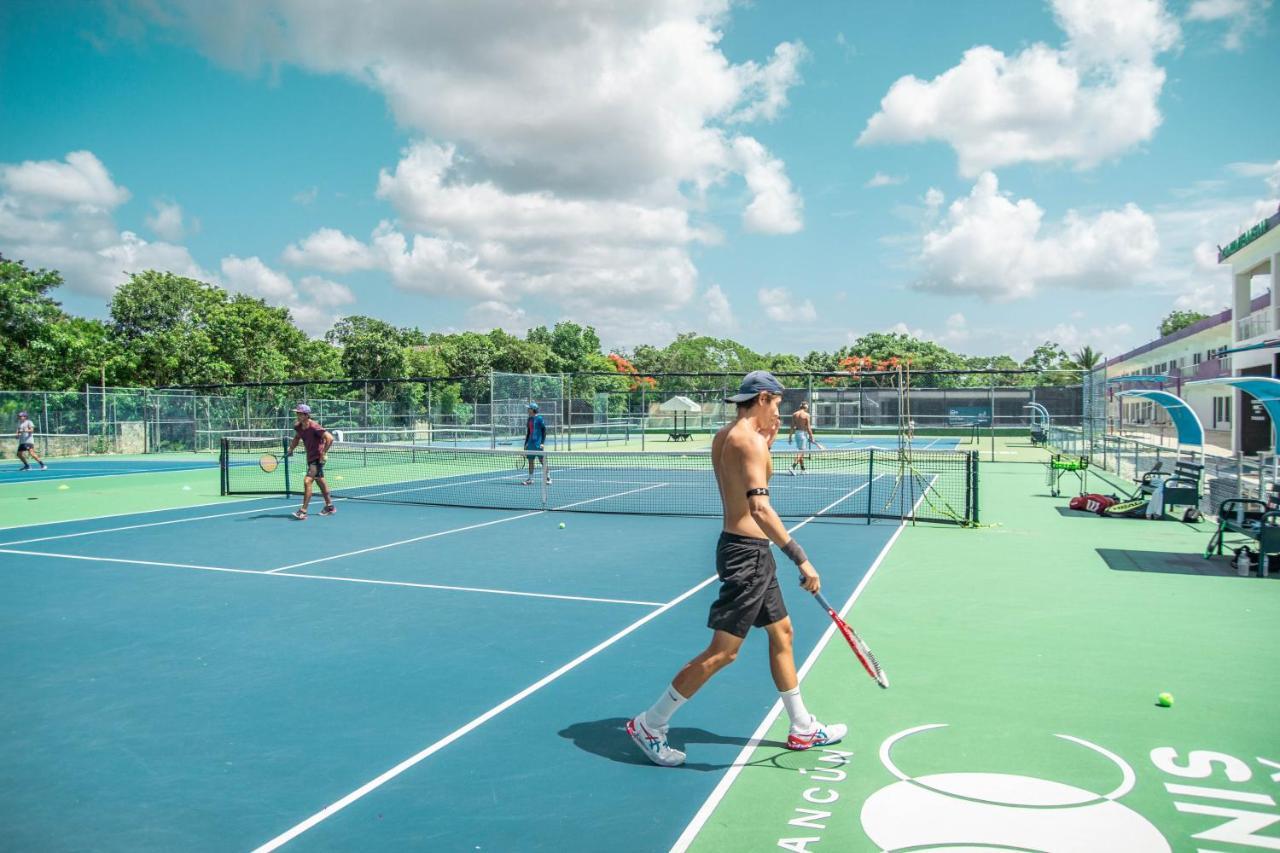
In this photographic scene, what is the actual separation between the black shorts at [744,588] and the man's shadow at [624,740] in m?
0.78

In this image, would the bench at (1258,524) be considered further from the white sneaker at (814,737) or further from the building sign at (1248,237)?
the building sign at (1248,237)

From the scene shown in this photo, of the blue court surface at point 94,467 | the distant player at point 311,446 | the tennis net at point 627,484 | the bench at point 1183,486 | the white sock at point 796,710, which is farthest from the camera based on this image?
the blue court surface at point 94,467

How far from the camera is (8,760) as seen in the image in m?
4.82

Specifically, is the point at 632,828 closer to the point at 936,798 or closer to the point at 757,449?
the point at 936,798

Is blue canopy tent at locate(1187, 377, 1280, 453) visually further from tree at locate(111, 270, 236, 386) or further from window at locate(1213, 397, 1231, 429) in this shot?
window at locate(1213, 397, 1231, 429)

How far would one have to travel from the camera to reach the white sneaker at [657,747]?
466 centimetres

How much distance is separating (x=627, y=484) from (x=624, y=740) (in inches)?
631

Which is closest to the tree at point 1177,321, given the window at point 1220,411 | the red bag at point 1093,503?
the window at point 1220,411

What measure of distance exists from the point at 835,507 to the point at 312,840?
13540mm

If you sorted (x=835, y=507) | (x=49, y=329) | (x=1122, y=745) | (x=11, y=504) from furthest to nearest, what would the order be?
1. (x=49, y=329)
2. (x=11, y=504)
3. (x=835, y=507)
4. (x=1122, y=745)

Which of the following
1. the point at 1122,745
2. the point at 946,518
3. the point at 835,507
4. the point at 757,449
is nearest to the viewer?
the point at 757,449

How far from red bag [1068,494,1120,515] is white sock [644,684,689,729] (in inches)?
518

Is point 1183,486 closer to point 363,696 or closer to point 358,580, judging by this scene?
point 358,580

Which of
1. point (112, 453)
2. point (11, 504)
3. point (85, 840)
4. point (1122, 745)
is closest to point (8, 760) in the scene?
point (85, 840)
